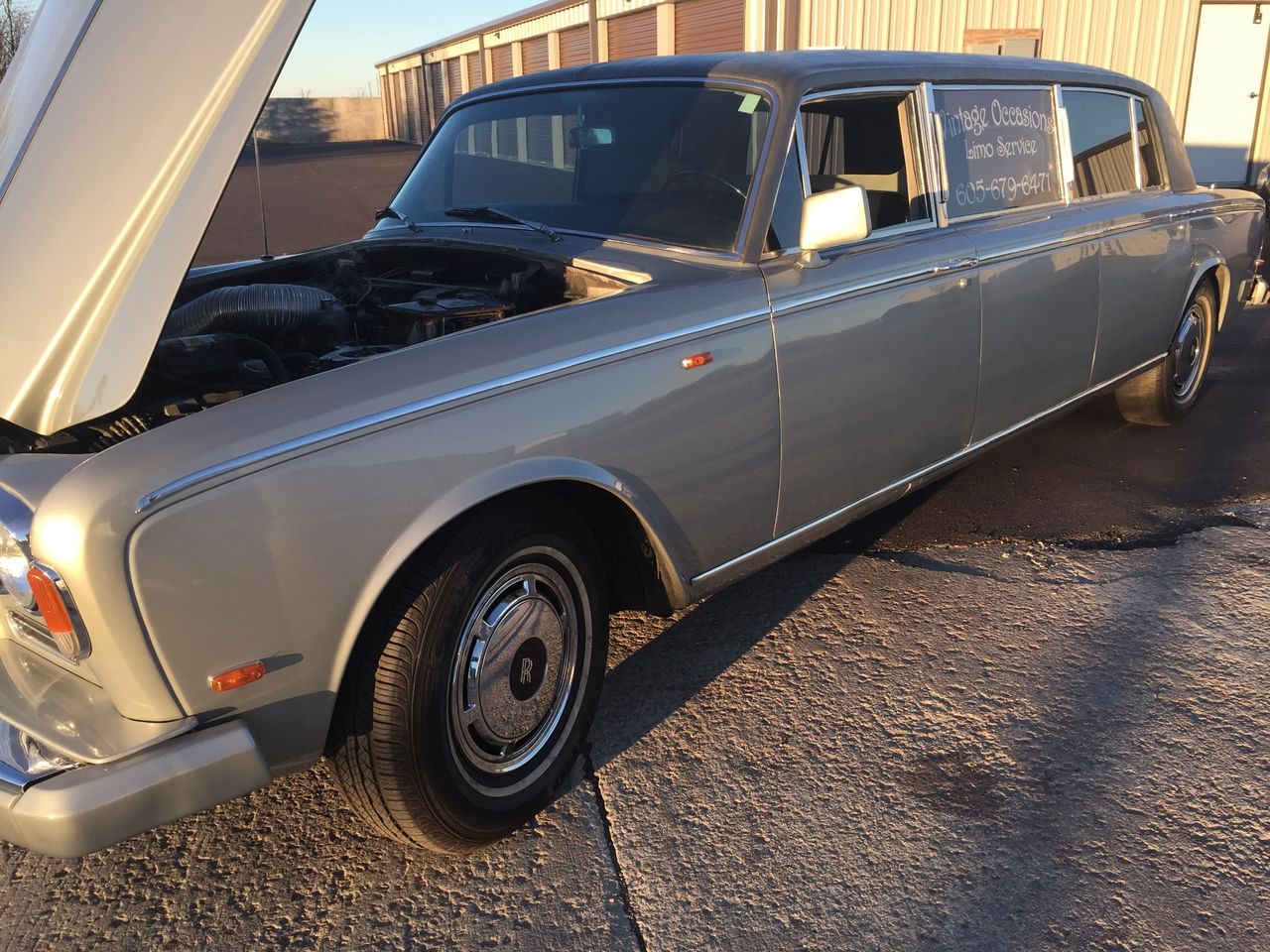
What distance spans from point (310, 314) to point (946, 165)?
225 cm

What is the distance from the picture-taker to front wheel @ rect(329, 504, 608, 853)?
224 cm

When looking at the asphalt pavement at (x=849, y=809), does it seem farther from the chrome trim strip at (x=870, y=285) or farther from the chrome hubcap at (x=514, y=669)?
the chrome trim strip at (x=870, y=285)

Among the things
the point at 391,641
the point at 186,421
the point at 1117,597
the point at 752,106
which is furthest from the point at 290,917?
the point at 1117,597

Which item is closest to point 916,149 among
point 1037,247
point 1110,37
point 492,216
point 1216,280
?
point 1037,247

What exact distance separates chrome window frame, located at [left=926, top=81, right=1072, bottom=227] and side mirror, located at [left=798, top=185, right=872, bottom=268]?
2.80 ft

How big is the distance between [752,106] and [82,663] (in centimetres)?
237

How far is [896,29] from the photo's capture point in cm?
1346

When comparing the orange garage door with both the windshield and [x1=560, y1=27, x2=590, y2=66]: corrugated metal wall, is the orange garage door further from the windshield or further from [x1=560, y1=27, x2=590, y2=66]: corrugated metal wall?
the windshield

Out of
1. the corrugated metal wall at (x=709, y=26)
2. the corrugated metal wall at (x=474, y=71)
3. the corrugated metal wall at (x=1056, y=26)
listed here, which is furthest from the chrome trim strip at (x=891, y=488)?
the corrugated metal wall at (x=474, y=71)

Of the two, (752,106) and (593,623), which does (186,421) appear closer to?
(593,623)

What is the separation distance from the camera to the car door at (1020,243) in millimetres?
3766

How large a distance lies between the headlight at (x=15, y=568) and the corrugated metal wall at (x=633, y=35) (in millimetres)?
16333

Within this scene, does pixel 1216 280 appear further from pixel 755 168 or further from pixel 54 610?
pixel 54 610

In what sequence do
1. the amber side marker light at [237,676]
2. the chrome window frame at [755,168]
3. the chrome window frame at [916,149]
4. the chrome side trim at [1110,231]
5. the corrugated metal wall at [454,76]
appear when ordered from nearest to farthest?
the amber side marker light at [237,676], the chrome window frame at [755,168], the chrome window frame at [916,149], the chrome side trim at [1110,231], the corrugated metal wall at [454,76]
